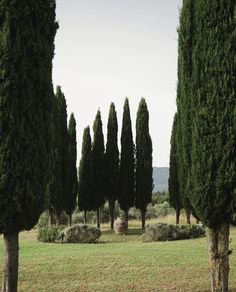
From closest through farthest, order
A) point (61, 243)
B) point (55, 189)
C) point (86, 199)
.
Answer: point (61, 243) → point (55, 189) → point (86, 199)

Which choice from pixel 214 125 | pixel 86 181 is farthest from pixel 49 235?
pixel 214 125

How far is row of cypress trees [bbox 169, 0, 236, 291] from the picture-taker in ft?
40.9

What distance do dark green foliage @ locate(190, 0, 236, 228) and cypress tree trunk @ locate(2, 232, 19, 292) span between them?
492 centimetres

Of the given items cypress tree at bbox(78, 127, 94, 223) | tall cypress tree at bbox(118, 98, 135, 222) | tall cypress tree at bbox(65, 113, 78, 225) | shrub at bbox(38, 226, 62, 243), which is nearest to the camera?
shrub at bbox(38, 226, 62, 243)

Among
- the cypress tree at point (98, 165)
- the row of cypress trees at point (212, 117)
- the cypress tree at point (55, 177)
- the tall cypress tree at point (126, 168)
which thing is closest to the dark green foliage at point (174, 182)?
the tall cypress tree at point (126, 168)

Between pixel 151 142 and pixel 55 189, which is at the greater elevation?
pixel 151 142

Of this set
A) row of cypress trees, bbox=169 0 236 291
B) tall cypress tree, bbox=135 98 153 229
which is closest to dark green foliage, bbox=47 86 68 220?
tall cypress tree, bbox=135 98 153 229

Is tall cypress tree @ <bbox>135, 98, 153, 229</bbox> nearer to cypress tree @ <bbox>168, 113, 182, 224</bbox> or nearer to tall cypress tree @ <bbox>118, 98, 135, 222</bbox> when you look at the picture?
tall cypress tree @ <bbox>118, 98, 135, 222</bbox>

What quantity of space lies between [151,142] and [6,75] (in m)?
28.6

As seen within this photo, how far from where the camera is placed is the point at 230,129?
1238 cm

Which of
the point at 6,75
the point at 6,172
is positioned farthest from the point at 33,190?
the point at 6,75

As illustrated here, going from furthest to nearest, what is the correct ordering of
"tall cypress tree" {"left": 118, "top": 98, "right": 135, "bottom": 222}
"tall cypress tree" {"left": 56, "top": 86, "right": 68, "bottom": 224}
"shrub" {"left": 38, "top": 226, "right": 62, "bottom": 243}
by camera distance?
"tall cypress tree" {"left": 118, "top": 98, "right": 135, "bottom": 222} → "tall cypress tree" {"left": 56, "top": 86, "right": 68, "bottom": 224} → "shrub" {"left": 38, "top": 226, "right": 62, "bottom": 243}

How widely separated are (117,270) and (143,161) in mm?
23070

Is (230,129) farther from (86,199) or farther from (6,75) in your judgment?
(86,199)
